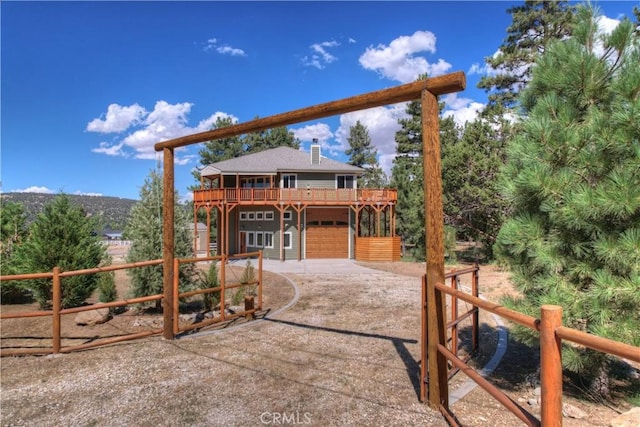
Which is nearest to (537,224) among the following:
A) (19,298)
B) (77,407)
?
(77,407)

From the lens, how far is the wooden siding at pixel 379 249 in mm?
19969

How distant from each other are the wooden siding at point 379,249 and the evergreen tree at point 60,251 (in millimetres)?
14810

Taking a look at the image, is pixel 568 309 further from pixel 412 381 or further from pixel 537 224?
pixel 412 381

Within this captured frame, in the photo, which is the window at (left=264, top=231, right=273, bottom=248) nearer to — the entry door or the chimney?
the entry door

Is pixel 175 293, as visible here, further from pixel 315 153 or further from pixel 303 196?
pixel 315 153

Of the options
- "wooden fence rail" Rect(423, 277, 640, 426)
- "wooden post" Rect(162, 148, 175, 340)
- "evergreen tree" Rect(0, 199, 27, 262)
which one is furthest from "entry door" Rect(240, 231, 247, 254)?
"wooden fence rail" Rect(423, 277, 640, 426)

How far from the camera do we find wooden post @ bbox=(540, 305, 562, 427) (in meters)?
1.67

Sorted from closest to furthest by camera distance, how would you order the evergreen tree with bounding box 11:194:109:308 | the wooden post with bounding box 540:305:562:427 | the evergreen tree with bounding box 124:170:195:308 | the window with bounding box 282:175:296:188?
the wooden post with bounding box 540:305:562:427 → the evergreen tree with bounding box 11:194:109:308 → the evergreen tree with bounding box 124:170:195:308 → the window with bounding box 282:175:296:188

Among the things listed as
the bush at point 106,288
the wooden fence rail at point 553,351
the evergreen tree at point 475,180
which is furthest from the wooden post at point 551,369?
the evergreen tree at point 475,180

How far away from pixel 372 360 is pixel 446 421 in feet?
5.09

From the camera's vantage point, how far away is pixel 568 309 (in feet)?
10.7

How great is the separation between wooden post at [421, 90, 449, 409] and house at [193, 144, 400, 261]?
1687 cm

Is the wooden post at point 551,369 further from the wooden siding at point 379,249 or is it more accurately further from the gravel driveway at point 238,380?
the wooden siding at point 379,249

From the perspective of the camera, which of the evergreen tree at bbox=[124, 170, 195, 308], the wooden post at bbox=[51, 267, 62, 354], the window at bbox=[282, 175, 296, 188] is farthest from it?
the window at bbox=[282, 175, 296, 188]
